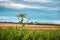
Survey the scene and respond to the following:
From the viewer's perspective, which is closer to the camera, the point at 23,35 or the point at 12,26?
the point at 23,35

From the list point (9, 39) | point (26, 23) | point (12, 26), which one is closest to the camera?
point (9, 39)

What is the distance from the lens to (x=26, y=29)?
953cm

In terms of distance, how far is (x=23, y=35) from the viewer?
29.0 feet

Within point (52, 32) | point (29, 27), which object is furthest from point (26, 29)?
point (52, 32)

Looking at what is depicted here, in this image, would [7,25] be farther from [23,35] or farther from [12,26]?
[23,35]

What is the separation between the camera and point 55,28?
32.7 feet

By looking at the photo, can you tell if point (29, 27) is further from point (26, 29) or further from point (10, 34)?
point (10, 34)

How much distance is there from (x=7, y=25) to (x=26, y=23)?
0.76 meters

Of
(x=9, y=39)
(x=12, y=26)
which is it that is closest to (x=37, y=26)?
(x=12, y=26)

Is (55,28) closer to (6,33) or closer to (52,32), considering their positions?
(52,32)

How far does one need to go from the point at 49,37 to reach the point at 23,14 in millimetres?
1176

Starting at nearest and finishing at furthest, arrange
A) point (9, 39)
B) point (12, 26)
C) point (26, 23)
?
point (9, 39) < point (12, 26) < point (26, 23)

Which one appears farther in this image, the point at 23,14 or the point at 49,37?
the point at 23,14

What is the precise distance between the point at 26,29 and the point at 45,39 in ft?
3.01
